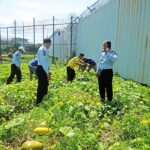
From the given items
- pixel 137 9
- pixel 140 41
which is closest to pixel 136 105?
pixel 140 41

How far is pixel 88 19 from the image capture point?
24984mm

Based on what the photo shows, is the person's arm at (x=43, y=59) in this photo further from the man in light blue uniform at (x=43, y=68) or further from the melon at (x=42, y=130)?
the melon at (x=42, y=130)

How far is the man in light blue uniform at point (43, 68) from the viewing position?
351 inches

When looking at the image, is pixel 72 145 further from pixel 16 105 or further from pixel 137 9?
pixel 137 9

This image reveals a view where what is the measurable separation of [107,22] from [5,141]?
14264 mm

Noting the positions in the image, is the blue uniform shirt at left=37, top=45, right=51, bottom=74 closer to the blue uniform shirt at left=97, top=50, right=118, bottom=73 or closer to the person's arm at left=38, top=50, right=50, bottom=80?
the person's arm at left=38, top=50, right=50, bottom=80

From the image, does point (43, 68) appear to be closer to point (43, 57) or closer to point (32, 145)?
point (43, 57)

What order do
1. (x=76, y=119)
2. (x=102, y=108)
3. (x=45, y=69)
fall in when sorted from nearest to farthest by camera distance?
(x=76, y=119) → (x=102, y=108) → (x=45, y=69)

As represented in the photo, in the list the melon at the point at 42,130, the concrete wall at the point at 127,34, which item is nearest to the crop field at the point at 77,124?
the melon at the point at 42,130

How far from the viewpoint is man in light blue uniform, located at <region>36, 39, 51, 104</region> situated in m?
8.91

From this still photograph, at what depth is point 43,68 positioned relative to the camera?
8953 mm

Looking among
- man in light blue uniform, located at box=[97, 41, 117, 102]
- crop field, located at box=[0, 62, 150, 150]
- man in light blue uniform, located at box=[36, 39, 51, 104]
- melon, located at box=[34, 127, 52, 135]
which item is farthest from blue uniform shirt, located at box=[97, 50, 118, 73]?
melon, located at box=[34, 127, 52, 135]

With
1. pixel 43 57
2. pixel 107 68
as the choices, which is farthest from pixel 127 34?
pixel 43 57

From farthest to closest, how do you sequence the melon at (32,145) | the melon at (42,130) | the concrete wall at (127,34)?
the concrete wall at (127,34), the melon at (42,130), the melon at (32,145)
